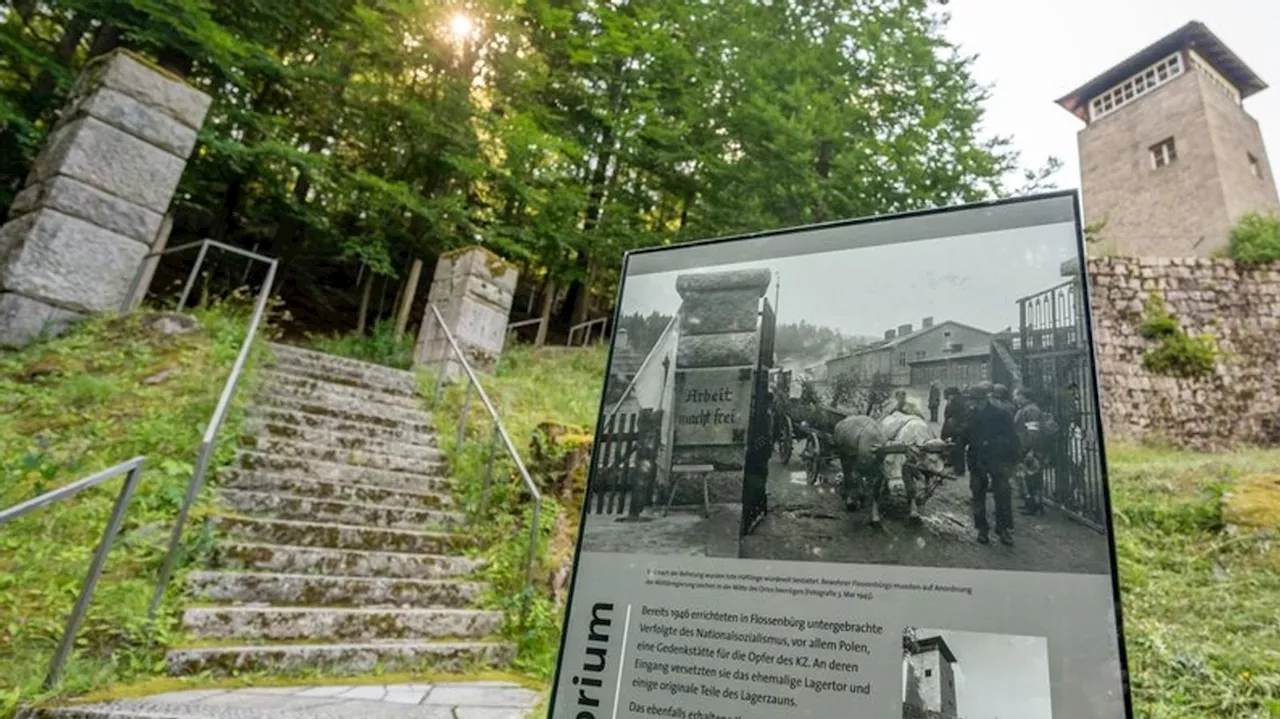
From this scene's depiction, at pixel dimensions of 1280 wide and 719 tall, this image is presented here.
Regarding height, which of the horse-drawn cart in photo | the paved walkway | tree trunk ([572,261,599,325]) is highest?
tree trunk ([572,261,599,325])

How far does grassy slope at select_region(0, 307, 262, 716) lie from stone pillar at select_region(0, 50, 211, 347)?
347mm

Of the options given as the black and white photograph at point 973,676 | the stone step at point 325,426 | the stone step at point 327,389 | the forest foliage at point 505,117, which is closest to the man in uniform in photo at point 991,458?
the black and white photograph at point 973,676

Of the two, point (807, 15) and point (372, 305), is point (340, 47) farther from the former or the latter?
point (807, 15)

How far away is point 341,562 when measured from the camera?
3.73 m

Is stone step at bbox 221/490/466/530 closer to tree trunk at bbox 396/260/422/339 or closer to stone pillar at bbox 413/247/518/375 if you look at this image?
stone pillar at bbox 413/247/518/375

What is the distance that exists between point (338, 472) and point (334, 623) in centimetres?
154

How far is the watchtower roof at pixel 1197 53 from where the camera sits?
47.4ft

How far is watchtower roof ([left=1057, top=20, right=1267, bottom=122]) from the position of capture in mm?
14461

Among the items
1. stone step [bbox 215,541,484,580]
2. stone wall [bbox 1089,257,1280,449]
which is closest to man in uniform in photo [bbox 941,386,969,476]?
stone step [bbox 215,541,484,580]

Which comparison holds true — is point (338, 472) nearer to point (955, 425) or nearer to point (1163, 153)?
point (955, 425)

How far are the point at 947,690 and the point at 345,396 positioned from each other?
5.79 meters

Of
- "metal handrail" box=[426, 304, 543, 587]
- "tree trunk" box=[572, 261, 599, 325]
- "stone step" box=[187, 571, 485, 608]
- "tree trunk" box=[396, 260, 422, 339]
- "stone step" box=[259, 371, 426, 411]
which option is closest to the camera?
"stone step" box=[187, 571, 485, 608]

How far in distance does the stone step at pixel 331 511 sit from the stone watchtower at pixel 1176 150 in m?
14.7

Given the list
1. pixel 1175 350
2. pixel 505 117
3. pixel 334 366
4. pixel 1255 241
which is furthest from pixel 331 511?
pixel 1255 241
